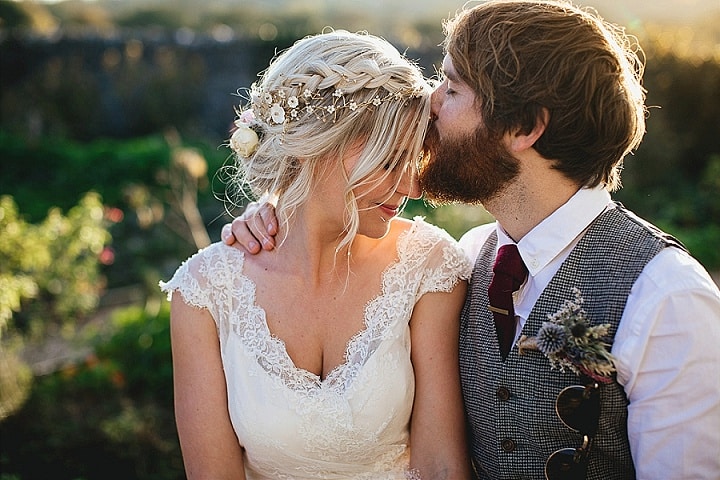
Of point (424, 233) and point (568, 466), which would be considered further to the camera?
point (424, 233)

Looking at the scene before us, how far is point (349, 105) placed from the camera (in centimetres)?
224

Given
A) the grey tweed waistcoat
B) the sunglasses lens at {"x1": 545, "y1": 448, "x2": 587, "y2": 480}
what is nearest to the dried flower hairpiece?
the grey tweed waistcoat

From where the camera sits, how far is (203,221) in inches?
316

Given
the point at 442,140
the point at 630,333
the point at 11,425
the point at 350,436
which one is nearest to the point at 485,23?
the point at 442,140

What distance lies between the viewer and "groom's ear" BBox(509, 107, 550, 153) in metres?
2.15

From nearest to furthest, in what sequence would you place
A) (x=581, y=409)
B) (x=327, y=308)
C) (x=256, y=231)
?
(x=581, y=409) < (x=327, y=308) < (x=256, y=231)

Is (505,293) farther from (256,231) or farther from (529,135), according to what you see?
(256,231)

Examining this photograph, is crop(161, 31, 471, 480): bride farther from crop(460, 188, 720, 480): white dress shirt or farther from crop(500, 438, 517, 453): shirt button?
crop(460, 188, 720, 480): white dress shirt

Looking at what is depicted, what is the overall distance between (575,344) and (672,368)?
25 centimetres

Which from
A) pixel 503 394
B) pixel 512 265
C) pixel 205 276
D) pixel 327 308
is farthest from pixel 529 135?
pixel 205 276

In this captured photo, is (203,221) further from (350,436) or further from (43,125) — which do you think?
(350,436)

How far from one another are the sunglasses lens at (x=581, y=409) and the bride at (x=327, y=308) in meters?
0.44

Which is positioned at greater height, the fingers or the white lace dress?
the fingers

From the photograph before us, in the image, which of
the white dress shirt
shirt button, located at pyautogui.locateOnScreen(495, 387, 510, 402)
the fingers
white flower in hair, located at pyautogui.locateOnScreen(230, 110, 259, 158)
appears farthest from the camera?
the fingers
